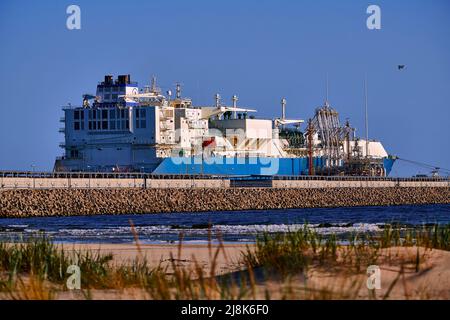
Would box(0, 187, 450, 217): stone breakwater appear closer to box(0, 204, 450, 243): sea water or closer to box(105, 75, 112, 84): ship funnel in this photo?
box(0, 204, 450, 243): sea water

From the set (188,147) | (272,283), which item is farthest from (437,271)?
(188,147)

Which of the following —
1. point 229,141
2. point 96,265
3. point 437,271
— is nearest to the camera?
point 437,271

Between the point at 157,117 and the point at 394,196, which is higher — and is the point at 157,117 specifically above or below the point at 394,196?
above

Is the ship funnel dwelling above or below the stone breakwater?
above

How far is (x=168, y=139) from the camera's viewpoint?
2670 inches

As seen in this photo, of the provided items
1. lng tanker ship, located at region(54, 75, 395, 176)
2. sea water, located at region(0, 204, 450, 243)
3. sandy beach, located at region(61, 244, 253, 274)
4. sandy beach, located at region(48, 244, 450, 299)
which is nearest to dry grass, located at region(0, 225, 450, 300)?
sandy beach, located at region(48, 244, 450, 299)

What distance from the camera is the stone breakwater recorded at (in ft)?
144

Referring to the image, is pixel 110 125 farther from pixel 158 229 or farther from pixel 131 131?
pixel 158 229

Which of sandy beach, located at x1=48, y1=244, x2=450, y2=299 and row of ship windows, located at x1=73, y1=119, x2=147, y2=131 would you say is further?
row of ship windows, located at x1=73, y1=119, x2=147, y2=131

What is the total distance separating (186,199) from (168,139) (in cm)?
1673
